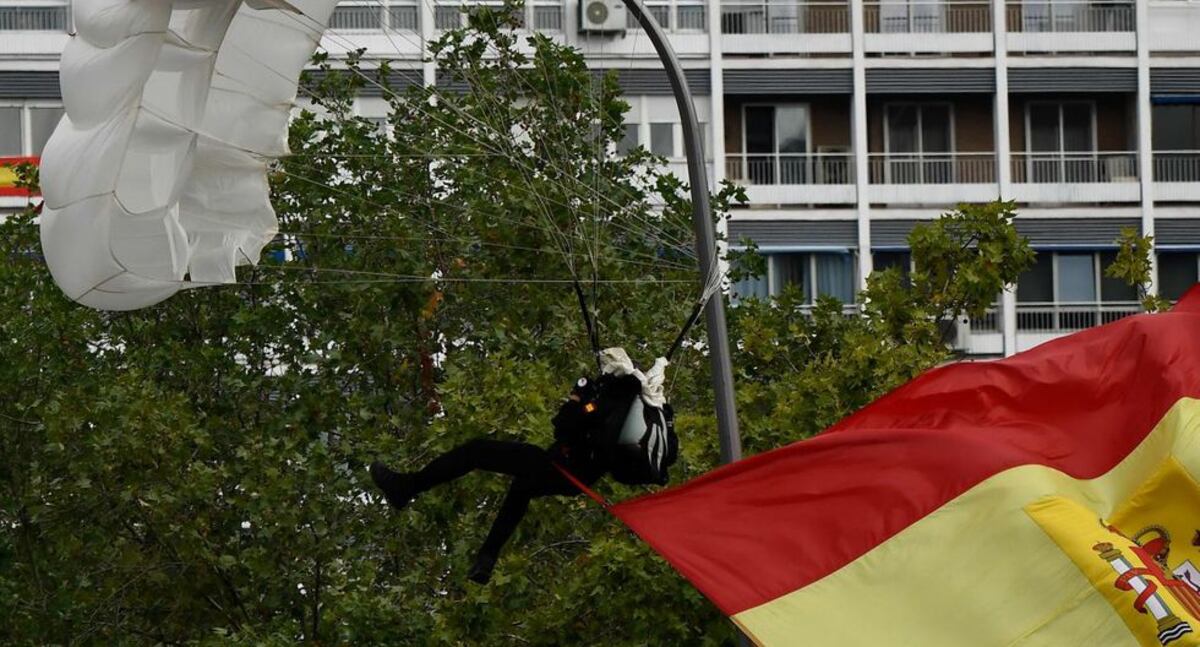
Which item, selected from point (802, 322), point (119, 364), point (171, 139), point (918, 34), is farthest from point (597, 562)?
point (918, 34)

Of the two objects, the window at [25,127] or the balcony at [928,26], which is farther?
the balcony at [928,26]

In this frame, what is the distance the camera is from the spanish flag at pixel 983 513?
47.0 ft

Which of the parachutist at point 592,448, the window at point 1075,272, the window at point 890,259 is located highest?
the window at point 890,259

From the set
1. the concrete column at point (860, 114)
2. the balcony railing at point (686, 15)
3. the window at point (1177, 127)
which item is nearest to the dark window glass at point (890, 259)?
the concrete column at point (860, 114)

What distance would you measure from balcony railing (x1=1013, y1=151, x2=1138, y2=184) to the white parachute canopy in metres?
25.1

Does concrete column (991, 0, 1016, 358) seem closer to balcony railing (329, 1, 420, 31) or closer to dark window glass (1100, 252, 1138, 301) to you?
dark window glass (1100, 252, 1138, 301)

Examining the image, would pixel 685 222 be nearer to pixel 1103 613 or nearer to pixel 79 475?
pixel 79 475

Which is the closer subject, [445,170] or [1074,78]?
[445,170]

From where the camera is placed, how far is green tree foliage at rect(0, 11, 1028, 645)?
69.4 ft

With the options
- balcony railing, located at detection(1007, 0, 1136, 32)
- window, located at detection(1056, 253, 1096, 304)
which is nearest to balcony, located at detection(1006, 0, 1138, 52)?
balcony railing, located at detection(1007, 0, 1136, 32)

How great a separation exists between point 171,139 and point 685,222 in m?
10.3

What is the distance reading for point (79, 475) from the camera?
24.1 metres

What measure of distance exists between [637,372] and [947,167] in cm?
2625

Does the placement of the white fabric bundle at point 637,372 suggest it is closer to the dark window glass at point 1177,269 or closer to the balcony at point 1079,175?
the balcony at point 1079,175
